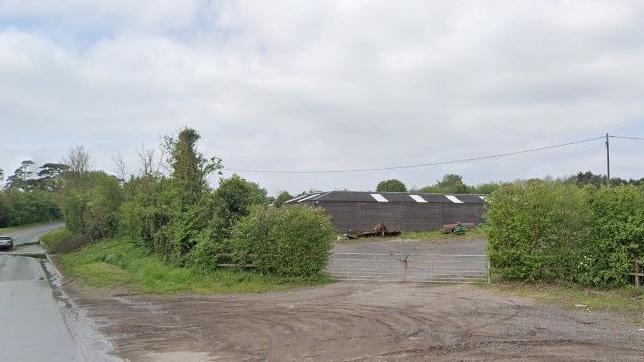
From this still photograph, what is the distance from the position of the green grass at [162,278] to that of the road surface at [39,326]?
280 cm

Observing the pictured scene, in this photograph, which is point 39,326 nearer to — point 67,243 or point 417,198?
point 417,198

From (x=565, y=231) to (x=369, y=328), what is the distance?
970 centimetres

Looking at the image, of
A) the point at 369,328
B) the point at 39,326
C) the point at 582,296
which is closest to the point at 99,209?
the point at 39,326

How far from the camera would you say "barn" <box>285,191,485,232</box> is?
54094 millimetres

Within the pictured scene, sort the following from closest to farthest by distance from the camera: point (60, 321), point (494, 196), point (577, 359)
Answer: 1. point (577, 359)
2. point (60, 321)
3. point (494, 196)

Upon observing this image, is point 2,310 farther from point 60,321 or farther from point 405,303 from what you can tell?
point 405,303

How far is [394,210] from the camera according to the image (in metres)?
55.1

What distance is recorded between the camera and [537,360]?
9.77 meters

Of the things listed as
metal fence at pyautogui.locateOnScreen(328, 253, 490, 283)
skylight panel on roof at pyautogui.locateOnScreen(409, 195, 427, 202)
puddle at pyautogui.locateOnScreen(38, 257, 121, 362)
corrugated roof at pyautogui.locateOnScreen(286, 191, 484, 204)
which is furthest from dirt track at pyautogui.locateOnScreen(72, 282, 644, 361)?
skylight panel on roof at pyautogui.locateOnScreen(409, 195, 427, 202)

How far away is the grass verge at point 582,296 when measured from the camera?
1572 centimetres

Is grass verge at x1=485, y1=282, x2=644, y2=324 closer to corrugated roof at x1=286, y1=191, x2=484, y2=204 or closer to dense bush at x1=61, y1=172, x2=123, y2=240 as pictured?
corrugated roof at x1=286, y1=191, x2=484, y2=204

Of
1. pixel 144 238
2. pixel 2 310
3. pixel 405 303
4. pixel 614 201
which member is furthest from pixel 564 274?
pixel 144 238

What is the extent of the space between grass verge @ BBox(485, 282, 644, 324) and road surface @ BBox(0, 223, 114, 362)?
11862 mm

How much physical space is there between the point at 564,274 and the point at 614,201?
280 centimetres
